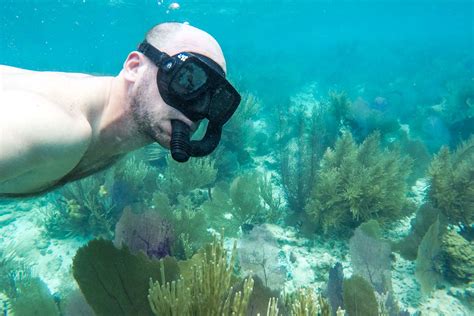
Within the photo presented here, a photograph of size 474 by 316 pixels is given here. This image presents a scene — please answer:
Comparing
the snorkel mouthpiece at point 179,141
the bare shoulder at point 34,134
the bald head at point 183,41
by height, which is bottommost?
the bare shoulder at point 34,134

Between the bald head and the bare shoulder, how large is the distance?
96cm

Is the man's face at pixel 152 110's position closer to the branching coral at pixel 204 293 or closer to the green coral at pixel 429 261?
the branching coral at pixel 204 293

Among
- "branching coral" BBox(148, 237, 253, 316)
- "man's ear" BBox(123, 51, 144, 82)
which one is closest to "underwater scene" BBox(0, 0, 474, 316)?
"branching coral" BBox(148, 237, 253, 316)

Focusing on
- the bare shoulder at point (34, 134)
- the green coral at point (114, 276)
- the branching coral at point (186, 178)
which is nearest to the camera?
the bare shoulder at point (34, 134)

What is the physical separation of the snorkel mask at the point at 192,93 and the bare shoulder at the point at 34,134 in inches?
25.2

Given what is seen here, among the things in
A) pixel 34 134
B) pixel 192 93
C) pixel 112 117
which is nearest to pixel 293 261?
pixel 192 93

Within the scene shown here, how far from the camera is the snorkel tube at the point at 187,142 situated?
2.13 m

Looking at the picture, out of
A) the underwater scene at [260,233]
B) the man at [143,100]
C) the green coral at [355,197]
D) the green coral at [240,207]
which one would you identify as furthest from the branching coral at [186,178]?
the man at [143,100]

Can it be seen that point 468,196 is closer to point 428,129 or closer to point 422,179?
point 422,179

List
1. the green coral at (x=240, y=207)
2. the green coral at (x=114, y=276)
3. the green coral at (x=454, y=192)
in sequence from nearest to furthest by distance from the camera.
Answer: the green coral at (x=114, y=276) → the green coral at (x=454, y=192) → the green coral at (x=240, y=207)

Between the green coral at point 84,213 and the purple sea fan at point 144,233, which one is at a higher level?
the green coral at point 84,213

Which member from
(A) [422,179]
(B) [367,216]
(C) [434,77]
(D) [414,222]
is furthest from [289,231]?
(C) [434,77]

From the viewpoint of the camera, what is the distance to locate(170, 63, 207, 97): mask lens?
7.14 ft

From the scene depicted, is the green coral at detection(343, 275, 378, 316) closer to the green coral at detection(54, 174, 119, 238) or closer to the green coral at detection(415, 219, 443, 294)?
the green coral at detection(415, 219, 443, 294)
